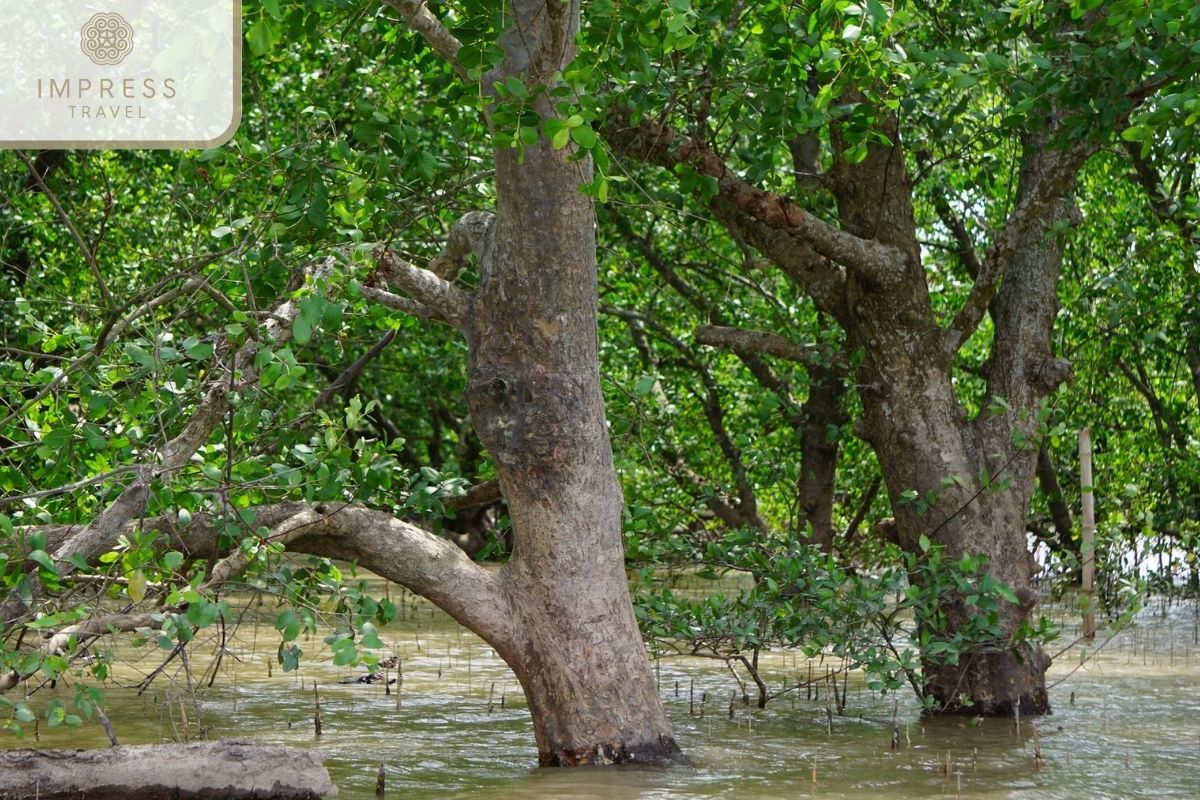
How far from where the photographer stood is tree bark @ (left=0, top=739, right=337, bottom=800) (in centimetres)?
528

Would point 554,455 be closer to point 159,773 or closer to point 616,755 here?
point 616,755

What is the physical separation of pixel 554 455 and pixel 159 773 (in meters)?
2.22

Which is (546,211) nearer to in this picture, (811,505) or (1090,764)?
(1090,764)

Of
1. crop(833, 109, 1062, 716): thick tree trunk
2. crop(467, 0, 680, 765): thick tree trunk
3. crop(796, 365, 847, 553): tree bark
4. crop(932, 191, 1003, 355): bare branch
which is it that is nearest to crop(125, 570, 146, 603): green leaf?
crop(467, 0, 680, 765): thick tree trunk

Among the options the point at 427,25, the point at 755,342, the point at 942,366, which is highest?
the point at 427,25

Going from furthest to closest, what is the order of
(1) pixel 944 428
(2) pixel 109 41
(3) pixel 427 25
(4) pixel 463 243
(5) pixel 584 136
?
(1) pixel 944 428 < (2) pixel 109 41 < (4) pixel 463 243 < (3) pixel 427 25 < (5) pixel 584 136

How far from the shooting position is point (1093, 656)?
38.4 feet

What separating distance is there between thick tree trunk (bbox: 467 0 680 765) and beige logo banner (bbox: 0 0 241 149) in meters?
1.51

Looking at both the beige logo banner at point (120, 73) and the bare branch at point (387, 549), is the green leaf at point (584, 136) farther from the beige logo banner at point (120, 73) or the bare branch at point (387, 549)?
the bare branch at point (387, 549)

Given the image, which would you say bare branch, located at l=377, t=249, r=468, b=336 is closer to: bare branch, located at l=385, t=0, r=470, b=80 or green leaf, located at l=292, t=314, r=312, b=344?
bare branch, located at l=385, t=0, r=470, b=80

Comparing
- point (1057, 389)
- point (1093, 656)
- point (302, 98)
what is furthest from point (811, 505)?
point (302, 98)

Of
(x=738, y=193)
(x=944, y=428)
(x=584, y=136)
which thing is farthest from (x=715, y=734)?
(x=584, y=136)

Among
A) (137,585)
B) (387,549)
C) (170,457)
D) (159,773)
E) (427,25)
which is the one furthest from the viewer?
(387,549)

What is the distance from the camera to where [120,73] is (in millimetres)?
7590
